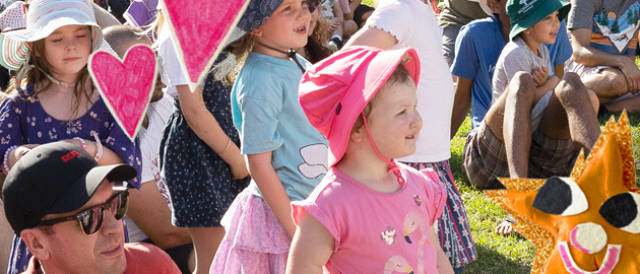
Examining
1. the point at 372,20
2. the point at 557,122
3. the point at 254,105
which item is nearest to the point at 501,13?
the point at 557,122

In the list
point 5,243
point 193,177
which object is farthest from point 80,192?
point 5,243

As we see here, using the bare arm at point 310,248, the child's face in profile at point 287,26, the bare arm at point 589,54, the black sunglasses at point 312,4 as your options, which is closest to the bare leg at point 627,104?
the bare arm at point 589,54

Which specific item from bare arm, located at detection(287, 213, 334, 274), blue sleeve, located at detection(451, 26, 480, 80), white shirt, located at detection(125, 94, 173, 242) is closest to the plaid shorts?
blue sleeve, located at detection(451, 26, 480, 80)

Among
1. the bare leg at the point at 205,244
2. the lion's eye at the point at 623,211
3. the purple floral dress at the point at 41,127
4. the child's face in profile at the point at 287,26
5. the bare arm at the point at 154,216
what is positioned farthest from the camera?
the bare arm at the point at 154,216

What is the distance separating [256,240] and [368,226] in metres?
0.67

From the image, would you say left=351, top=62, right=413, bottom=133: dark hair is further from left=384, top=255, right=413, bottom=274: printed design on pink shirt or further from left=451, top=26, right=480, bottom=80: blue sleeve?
left=451, top=26, right=480, bottom=80: blue sleeve

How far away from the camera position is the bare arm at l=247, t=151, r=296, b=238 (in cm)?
248

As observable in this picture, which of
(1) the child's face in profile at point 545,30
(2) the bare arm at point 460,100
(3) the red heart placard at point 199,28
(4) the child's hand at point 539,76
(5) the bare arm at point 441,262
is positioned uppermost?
(3) the red heart placard at point 199,28

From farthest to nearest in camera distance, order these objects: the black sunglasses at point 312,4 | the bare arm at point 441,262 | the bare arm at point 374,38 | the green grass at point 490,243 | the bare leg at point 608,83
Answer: the bare leg at point 608,83 < the green grass at point 490,243 < the bare arm at point 374,38 < the black sunglasses at point 312,4 < the bare arm at point 441,262

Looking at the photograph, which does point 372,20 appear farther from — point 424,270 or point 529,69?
point 529,69

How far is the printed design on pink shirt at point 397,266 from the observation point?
202cm

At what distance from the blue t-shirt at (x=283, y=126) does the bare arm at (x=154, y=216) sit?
3.25 feet

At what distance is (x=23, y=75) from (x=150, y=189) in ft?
2.89

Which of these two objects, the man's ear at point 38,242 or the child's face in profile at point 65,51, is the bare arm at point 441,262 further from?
the child's face in profile at point 65,51
